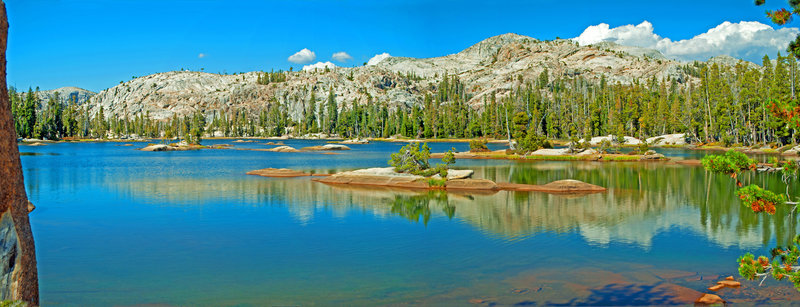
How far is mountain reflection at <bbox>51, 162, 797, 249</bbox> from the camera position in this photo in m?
27.2

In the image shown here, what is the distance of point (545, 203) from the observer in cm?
3691

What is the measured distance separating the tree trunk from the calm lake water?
4801 mm

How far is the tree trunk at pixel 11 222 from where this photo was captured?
1113cm

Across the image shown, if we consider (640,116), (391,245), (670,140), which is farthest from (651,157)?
(640,116)

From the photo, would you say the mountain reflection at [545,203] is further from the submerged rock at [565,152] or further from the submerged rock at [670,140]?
the submerged rock at [670,140]

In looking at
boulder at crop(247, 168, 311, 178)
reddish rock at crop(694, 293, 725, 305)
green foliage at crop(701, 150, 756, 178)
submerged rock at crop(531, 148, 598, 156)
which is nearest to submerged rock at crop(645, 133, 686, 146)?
submerged rock at crop(531, 148, 598, 156)

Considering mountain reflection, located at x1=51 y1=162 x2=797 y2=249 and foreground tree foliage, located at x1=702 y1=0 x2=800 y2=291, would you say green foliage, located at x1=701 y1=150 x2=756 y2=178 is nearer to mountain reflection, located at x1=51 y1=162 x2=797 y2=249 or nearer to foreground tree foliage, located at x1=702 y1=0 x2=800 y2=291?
foreground tree foliage, located at x1=702 y1=0 x2=800 y2=291

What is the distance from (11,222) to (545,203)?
31765 millimetres

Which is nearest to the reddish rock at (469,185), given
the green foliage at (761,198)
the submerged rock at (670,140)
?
the green foliage at (761,198)

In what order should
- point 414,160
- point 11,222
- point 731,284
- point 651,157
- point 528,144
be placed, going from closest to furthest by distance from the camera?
point 11,222, point 731,284, point 414,160, point 651,157, point 528,144

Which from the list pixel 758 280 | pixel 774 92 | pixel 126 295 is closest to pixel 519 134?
pixel 774 92

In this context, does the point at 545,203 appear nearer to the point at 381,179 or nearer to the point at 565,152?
the point at 381,179

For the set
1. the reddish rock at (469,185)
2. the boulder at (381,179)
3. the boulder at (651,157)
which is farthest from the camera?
the boulder at (651,157)

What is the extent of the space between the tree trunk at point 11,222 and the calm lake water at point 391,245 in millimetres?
4801
